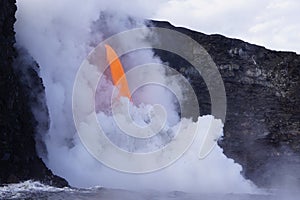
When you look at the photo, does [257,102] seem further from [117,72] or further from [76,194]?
[76,194]

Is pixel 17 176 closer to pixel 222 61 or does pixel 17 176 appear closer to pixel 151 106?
pixel 151 106

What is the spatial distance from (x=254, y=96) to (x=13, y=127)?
126ft

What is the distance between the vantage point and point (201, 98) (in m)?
67.4

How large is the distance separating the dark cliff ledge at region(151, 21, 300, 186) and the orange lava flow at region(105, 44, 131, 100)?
8622 millimetres

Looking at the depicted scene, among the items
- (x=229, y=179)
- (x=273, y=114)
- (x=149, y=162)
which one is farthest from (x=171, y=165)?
(x=273, y=114)

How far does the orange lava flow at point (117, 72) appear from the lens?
56.1 meters

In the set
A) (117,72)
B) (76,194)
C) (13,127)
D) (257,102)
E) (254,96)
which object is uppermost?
(254,96)

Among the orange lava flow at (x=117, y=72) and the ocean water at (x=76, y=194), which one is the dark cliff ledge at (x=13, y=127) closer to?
the ocean water at (x=76, y=194)

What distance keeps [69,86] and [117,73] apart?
11994mm

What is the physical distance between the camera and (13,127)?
34.9 m

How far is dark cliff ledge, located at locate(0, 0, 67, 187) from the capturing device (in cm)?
3381

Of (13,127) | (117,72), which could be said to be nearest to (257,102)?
(117,72)

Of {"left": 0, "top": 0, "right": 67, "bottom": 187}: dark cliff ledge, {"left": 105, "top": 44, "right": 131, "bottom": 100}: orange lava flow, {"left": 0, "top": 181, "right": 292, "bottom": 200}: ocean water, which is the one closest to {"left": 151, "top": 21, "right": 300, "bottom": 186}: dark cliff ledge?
Result: {"left": 105, "top": 44, "right": 131, "bottom": 100}: orange lava flow

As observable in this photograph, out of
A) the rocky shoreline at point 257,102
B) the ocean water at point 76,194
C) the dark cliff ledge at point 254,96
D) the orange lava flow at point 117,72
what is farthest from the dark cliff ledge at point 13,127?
the dark cliff ledge at point 254,96
